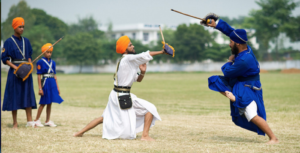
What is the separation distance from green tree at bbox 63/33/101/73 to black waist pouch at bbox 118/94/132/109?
64.3 m

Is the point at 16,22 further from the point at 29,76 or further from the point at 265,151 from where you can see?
the point at 265,151

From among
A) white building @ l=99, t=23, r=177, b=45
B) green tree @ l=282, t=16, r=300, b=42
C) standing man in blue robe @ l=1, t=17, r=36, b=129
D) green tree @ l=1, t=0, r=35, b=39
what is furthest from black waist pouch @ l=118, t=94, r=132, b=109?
white building @ l=99, t=23, r=177, b=45

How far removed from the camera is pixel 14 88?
7508 millimetres

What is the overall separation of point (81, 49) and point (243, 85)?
6526 cm

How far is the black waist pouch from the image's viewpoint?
19.0ft

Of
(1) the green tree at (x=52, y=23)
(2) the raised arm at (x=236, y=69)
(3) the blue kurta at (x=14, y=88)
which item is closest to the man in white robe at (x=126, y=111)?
(2) the raised arm at (x=236, y=69)

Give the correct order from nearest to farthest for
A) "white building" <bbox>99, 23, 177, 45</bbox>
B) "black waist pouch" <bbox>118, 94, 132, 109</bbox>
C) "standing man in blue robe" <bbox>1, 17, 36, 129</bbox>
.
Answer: "black waist pouch" <bbox>118, 94, 132, 109</bbox>, "standing man in blue robe" <bbox>1, 17, 36, 129</bbox>, "white building" <bbox>99, 23, 177, 45</bbox>

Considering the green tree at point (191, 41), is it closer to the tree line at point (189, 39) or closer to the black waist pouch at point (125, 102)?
the tree line at point (189, 39)

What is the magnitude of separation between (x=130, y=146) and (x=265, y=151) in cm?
204

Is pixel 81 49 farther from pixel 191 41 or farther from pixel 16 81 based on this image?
pixel 16 81

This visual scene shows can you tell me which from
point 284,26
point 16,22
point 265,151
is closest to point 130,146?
point 265,151

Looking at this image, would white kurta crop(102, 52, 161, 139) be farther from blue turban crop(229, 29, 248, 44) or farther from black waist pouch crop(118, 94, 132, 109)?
blue turban crop(229, 29, 248, 44)

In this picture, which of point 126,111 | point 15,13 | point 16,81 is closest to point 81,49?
point 15,13

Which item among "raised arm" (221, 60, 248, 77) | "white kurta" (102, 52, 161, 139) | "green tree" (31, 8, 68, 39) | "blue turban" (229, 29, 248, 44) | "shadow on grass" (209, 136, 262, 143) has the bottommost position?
"shadow on grass" (209, 136, 262, 143)
